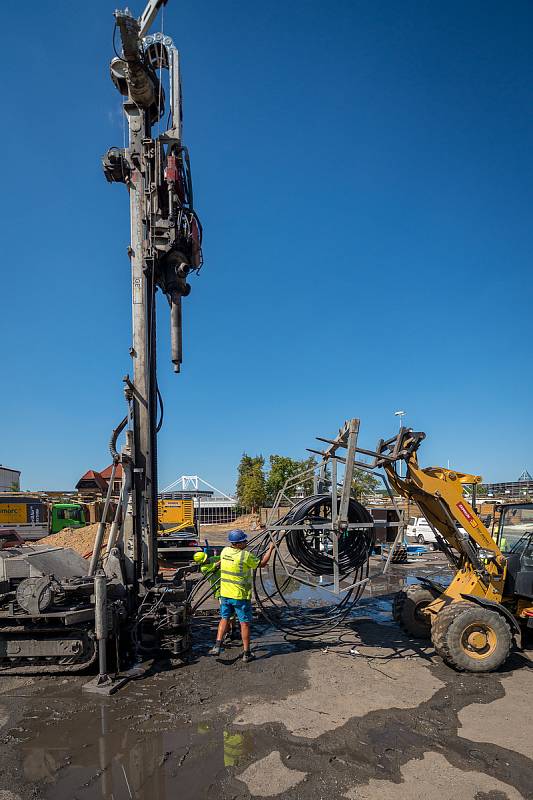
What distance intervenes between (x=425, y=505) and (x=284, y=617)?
339 cm

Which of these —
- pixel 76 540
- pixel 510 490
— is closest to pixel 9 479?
pixel 76 540

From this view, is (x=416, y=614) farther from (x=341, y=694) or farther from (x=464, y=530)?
(x=341, y=694)

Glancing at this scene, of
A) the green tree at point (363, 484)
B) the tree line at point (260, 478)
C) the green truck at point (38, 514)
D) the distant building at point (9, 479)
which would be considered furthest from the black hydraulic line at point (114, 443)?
the distant building at point (9, 479)

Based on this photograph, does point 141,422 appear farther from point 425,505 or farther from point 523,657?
point 523,657

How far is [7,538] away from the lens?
19.7m

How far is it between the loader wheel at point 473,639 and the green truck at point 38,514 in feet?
72.6

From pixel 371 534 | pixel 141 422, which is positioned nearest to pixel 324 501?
pixel 371 534

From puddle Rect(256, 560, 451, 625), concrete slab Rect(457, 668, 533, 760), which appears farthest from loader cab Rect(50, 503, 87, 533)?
concrete slab Rect(457, 668, 533, 760)

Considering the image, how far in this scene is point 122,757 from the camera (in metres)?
4.45

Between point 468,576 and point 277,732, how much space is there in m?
4.00

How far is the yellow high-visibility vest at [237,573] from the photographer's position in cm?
710

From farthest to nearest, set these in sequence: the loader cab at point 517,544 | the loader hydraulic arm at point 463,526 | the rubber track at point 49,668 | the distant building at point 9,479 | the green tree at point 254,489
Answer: the distant building at point 9,479 → the green tree at point 254,489 → the loader hydraulic arm at point 463,526 → the loader cab at point 517,544 → the rubber track at point 49,668

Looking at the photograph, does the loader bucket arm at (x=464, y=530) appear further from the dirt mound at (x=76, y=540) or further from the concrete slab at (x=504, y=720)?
the dirt mound at (x=76, y=540)

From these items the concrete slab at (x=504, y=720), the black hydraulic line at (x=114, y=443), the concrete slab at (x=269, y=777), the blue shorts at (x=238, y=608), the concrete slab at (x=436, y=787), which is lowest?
the concrete slab at (x=504, y=720)
